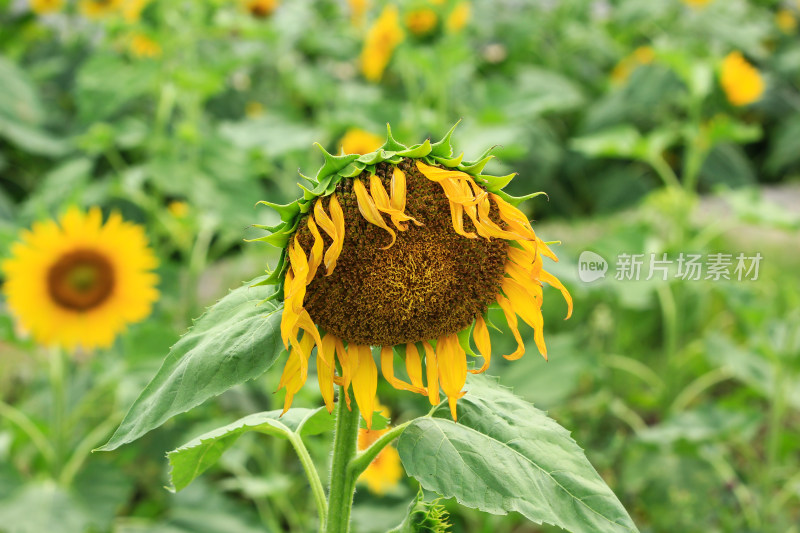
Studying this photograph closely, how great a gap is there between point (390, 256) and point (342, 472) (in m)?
0.19

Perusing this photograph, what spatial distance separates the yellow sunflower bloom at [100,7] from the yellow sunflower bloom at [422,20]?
1.24m

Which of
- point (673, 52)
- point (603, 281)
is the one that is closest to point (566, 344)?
point (603, 281)

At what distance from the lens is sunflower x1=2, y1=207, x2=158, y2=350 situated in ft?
4.91

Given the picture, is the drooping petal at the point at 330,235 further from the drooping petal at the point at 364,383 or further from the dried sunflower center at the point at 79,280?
the dried sunflower center at the point at 79,280

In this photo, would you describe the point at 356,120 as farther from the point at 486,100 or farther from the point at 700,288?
the point at 700,288

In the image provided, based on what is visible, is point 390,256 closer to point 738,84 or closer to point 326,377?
point 326,377

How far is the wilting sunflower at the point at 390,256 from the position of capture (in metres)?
0.52

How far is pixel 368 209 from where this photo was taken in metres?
0.52

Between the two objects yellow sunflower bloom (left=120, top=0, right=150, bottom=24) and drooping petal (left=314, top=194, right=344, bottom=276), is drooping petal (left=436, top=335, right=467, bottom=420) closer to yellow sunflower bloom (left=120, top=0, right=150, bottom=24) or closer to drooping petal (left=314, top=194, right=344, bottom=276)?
drooping petal (left=314, top=194, right=344, bottom=276)

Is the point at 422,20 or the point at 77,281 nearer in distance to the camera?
the point at 77,281

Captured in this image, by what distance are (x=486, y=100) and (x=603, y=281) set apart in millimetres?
963

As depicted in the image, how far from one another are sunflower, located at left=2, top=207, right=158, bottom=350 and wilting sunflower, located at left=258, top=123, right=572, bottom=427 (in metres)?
1.12

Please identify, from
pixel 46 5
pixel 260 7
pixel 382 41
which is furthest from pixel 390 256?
pixel 46 5

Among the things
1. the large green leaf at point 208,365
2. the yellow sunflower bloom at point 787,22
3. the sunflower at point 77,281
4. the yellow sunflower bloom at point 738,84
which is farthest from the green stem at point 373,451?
the yellow sunflower bloom at point 787,22
